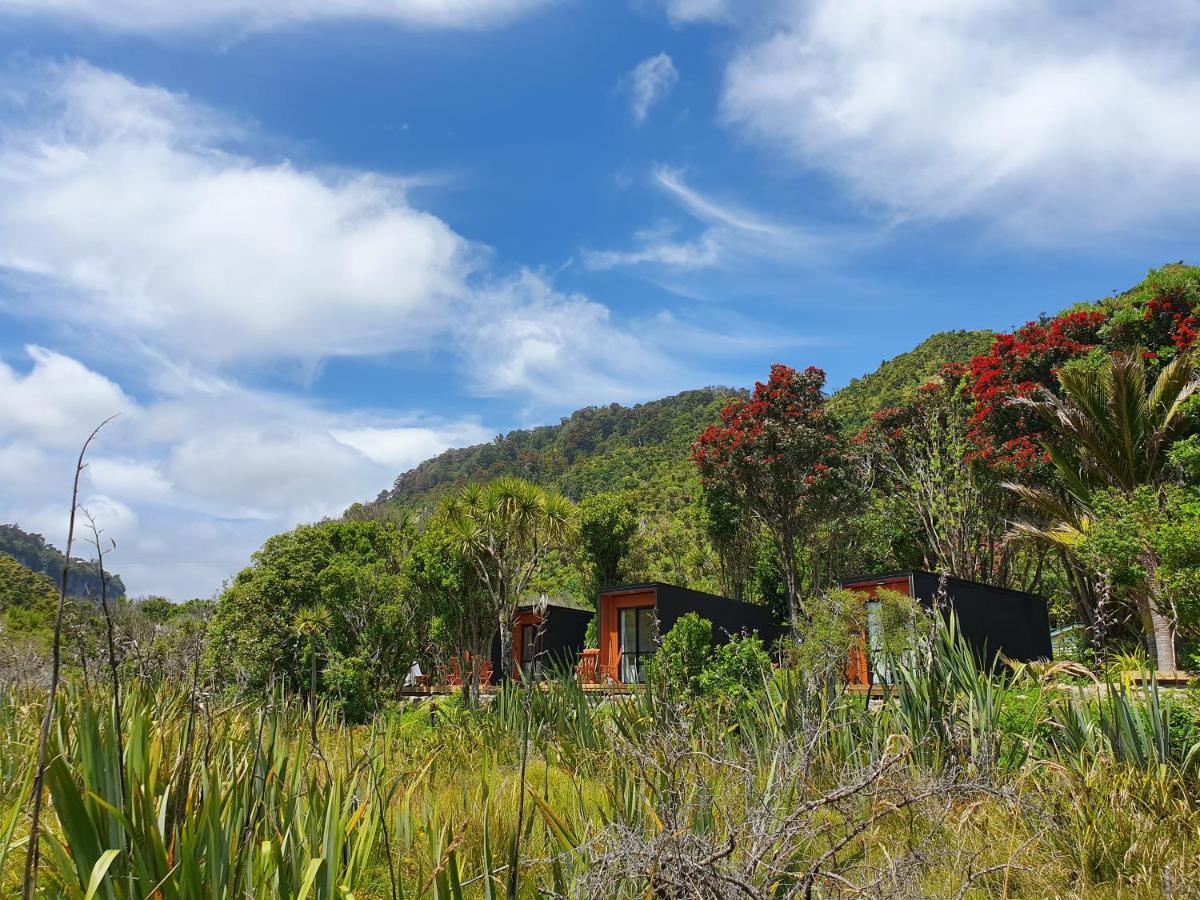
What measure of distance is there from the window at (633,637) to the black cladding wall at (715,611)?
0.87m

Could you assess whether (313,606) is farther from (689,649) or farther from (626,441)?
(626,441)

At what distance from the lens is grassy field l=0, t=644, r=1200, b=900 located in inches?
94.2

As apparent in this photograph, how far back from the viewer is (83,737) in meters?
2.45

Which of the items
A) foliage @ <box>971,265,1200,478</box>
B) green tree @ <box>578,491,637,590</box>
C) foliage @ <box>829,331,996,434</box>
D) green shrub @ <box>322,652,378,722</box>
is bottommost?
green shrub @ <box>322,652,378,722</box>

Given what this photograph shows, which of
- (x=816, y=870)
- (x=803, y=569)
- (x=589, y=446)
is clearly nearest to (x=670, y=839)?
(x=816, y=870)

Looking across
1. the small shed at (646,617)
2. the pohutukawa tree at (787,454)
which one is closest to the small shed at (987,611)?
the small shed at (646,617)

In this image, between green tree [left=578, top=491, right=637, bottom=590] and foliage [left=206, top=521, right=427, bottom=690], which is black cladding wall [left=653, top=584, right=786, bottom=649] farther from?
foliage [left=206, top=521, right=427, bottom=690]

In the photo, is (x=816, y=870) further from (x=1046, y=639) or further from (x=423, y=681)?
(x=423, y=681)

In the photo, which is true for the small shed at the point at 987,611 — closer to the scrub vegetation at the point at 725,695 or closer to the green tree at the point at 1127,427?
the scrub vegetation at the point at 725,695

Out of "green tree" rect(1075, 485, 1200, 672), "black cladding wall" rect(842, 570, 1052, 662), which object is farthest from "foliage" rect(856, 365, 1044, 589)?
"green tree" rect(1075, 485, 1200, 672)

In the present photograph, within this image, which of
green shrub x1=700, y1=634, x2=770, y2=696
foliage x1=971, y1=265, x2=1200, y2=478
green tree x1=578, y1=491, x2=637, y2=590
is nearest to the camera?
green shrub x1=700, y1=634, x2=770, y2=696

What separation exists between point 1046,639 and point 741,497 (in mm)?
8556

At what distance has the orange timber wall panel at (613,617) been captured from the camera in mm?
20156

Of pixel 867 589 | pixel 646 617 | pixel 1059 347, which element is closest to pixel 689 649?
pixel 867 589
